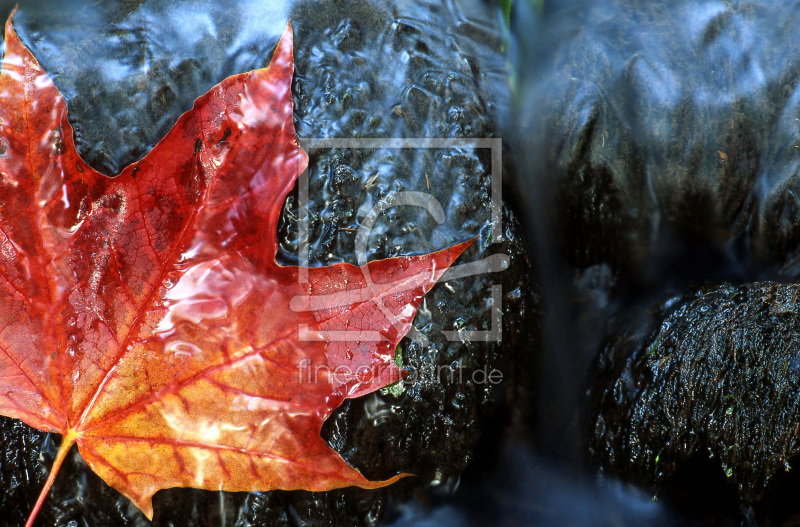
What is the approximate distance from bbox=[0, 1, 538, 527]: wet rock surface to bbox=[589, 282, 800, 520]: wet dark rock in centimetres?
33

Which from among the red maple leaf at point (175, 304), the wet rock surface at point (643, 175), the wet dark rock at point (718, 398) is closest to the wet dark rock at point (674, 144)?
the wet rock surface at point (643, 175)

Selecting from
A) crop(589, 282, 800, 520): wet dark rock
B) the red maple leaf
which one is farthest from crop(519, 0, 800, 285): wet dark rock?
the red maple leaf

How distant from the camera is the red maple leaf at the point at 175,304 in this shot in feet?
3.25

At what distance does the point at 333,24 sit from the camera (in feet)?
4.33

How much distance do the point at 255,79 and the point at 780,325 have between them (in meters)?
1.28

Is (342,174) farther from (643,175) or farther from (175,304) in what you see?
(643,175)

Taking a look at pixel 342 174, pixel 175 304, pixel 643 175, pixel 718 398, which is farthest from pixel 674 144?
pixel 175 304

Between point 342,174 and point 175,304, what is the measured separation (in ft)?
1.45

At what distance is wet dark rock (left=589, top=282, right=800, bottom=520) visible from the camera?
1249 mm

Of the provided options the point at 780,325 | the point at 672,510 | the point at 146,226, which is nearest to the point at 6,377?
the point at 146,226

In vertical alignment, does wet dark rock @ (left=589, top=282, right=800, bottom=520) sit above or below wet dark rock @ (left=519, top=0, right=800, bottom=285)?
below

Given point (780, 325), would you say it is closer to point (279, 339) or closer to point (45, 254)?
point (279, 339)

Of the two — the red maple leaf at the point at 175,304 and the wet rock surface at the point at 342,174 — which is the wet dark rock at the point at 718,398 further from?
the red maple leaf at the point at 175,304

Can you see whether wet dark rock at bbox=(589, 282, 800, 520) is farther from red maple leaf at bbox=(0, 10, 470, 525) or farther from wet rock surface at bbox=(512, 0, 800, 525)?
red maple leaf at bbox=(0, 10, 470, 525)
